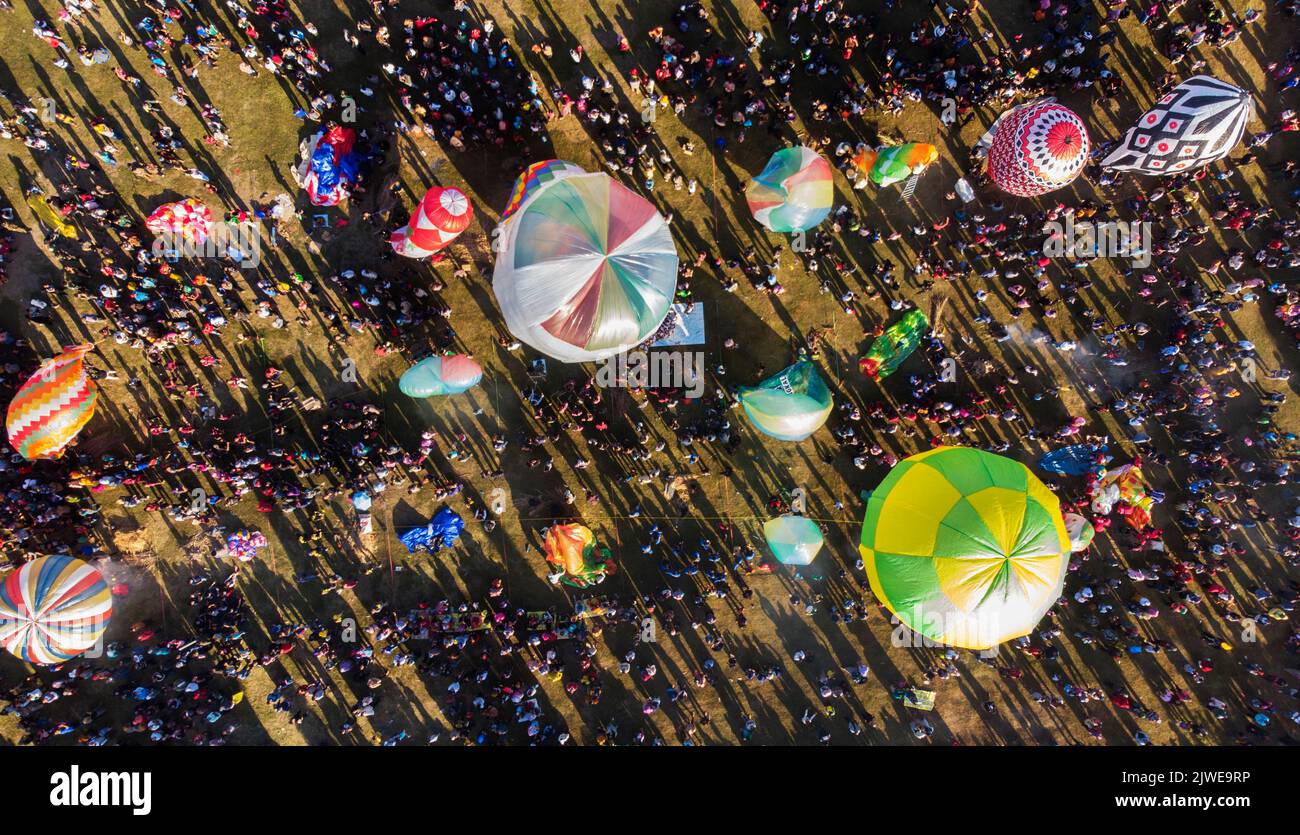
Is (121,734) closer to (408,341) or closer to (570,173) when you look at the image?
(408,341)

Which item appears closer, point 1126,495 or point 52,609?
point 52,609

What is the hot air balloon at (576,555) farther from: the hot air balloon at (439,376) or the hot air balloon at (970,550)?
the hot air balloon at (970,550)

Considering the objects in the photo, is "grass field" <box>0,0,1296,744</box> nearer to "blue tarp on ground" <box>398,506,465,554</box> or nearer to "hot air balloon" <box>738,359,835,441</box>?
"blue tarp on ground" <box>398,506,465,554</box>

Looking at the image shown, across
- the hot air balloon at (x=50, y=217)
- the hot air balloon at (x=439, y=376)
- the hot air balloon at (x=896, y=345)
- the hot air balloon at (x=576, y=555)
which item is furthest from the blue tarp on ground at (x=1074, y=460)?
the hot air balloon at (x=50, y=217)

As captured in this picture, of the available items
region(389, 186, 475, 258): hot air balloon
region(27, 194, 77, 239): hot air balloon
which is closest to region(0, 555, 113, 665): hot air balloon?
region(27, 194, 77, 239): hot air balloon

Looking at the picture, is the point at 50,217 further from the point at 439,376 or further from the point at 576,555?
the point at 576,555

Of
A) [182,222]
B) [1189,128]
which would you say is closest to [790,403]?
[1189,128]
